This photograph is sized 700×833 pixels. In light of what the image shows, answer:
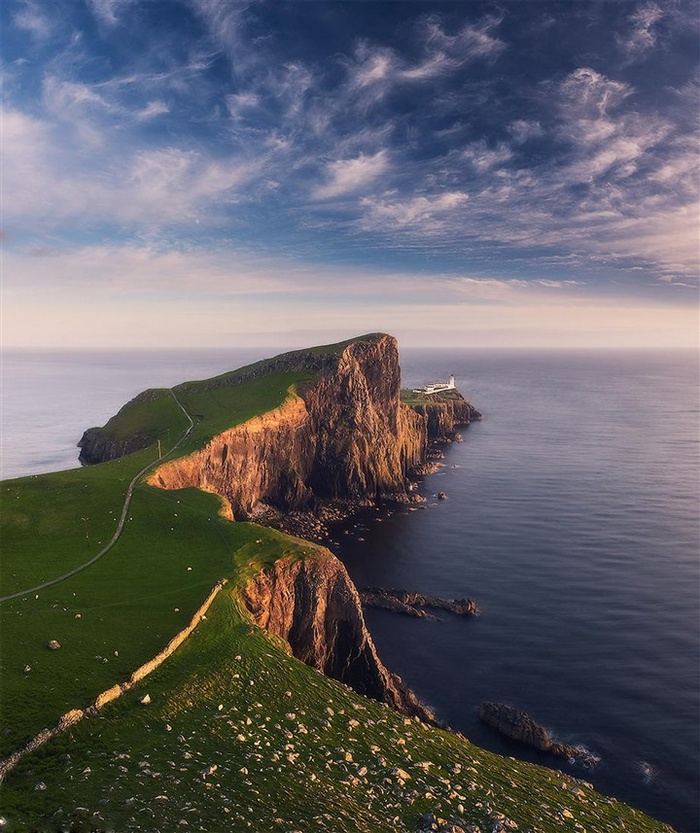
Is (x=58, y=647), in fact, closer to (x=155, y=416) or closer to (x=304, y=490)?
(x=304, y=490)

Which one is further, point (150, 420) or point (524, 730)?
point (150, 420)

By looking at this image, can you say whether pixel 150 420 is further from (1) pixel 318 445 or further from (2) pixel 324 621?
(2) pixel 324 621

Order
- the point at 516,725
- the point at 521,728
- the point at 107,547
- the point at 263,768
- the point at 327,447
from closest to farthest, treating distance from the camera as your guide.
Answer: the point at 263,768
the point at 521,728
the point at 516,725
the point at 107,547
the point at 327,447

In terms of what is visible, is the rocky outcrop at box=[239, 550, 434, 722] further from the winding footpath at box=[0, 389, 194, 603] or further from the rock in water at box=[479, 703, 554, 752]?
the winding footpath at box=[0, 389, 194, 603]

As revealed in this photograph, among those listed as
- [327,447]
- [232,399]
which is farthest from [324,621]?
[232,399]

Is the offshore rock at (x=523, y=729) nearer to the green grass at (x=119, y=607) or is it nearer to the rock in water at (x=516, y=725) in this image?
the rock in water at (x=516, y=725)

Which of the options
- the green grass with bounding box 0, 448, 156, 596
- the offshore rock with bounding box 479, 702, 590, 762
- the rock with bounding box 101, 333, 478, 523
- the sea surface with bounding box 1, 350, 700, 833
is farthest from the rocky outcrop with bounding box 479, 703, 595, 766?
the rock with bounding box 101, 333, 478, 523

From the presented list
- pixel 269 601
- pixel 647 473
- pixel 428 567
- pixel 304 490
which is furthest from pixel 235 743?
pixel 647 473
